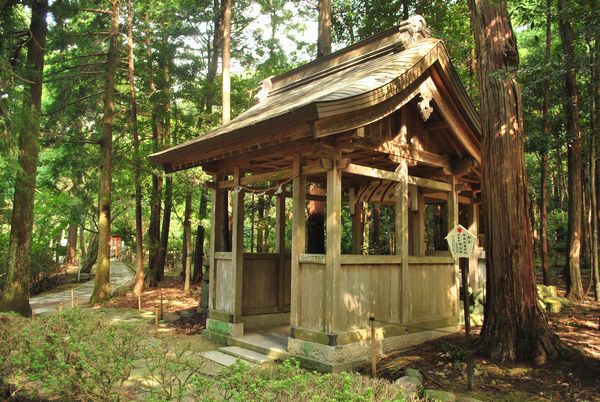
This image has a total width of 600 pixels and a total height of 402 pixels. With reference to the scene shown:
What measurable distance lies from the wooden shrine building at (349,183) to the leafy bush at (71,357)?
9.35 feet

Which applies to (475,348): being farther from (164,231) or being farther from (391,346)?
(164,231)

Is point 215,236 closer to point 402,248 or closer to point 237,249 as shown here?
point 237,249

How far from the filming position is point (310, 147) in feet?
23.4

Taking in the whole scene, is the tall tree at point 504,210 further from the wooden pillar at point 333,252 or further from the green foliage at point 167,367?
the green foliage at point 167,367

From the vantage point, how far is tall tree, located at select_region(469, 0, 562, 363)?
6320 mm

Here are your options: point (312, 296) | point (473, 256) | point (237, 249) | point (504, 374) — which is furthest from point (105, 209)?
point (504, 374)

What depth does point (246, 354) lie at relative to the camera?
7.32 metres

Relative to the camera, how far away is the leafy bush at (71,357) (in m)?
4.14

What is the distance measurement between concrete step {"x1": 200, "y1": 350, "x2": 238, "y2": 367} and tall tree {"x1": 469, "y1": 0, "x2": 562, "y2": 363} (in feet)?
12.9

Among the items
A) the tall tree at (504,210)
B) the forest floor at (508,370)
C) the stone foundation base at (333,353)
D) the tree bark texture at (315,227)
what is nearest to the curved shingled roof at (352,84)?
the tall tree at (504,210)

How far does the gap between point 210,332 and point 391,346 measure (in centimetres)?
370

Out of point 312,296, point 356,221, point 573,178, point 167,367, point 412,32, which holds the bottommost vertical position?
point 167,367

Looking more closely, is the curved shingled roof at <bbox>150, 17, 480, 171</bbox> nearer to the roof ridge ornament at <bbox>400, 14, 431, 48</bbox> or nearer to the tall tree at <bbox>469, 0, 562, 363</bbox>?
the roof ridge ornament at <bbox>400, 14, 431, 48</bbox>

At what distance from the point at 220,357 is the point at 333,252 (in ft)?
9.04
